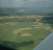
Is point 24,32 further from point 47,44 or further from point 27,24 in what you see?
point 47,44

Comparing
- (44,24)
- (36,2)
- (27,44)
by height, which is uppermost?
(36,2)

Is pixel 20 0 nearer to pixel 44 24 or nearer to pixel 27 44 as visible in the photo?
pixel 44 24

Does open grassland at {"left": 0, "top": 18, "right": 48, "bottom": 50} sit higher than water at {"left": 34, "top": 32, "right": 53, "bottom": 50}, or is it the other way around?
open grassland at {"left": 0, "top": 18, "right": 48, "bottom": 50}

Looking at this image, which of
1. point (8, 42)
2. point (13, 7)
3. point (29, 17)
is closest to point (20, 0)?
point (13, 7)

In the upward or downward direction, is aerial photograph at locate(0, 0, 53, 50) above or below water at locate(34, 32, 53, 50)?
above
